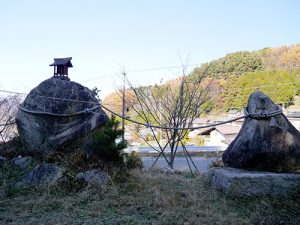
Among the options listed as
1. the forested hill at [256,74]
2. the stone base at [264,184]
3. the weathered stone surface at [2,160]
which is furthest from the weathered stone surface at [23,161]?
the forested hill at [256,74]

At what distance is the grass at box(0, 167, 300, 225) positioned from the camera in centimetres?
339

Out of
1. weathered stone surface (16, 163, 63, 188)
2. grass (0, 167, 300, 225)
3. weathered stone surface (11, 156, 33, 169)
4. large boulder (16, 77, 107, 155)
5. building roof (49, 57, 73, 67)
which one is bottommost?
grass (0, 167, 300, 225)

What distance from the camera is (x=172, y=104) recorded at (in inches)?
364

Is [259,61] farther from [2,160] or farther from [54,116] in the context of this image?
[2,160]

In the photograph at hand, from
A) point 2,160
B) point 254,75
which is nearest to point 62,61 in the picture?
point 2,160

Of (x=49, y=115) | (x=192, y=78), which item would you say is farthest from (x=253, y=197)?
(x=192, y=78)

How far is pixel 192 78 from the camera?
10484 millimetres

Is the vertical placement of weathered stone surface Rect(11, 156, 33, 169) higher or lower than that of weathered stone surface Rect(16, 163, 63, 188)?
higher

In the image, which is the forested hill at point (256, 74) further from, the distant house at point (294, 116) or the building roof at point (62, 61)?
the building roof at point (62, 61)

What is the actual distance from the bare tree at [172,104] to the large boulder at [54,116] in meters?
2.47

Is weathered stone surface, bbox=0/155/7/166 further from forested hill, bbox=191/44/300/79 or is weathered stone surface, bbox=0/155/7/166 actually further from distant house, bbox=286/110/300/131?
distant house, bbox=286/110/300/131

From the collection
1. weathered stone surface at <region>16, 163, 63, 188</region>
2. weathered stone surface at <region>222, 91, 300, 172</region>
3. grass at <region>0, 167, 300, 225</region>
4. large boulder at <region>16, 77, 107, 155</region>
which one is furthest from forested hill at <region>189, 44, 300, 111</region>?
weathered stone surface at <region>16, 163, 63, 188</region>

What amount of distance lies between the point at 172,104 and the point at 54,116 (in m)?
4.32

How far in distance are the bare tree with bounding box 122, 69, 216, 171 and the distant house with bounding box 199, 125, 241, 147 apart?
12.5 meters
